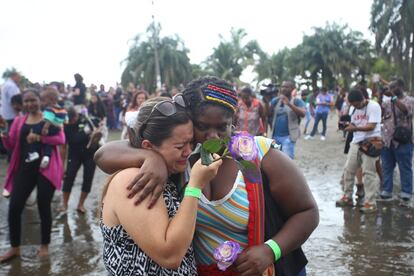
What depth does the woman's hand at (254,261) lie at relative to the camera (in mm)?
1802

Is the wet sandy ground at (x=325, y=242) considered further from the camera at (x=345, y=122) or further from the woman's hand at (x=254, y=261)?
the woman's hand at (x=254, y=261)

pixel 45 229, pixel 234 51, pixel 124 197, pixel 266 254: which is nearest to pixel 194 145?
pixel 124 197

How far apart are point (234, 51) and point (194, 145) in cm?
4084

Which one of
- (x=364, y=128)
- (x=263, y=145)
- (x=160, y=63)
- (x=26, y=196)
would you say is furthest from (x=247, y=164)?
(x=160, y=63)

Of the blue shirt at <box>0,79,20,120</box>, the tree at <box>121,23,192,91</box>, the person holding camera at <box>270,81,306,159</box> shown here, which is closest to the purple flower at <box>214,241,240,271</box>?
the person holding camera at <box>270,81,306,159</box>

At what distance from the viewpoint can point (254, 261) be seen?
180 centimetres

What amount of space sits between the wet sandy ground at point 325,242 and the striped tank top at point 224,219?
9.22 feet

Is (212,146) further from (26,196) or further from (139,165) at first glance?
(26,196)

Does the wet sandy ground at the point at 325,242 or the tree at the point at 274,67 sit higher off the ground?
the tree at the point at 274,67

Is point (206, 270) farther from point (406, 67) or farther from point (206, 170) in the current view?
point (406, 67)

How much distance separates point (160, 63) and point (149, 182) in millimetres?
35216

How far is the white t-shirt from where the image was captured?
20.6 ft

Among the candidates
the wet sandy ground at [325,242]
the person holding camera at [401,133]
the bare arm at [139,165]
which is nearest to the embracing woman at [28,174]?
the wet sandy ground at [325,242]

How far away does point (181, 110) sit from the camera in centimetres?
188
